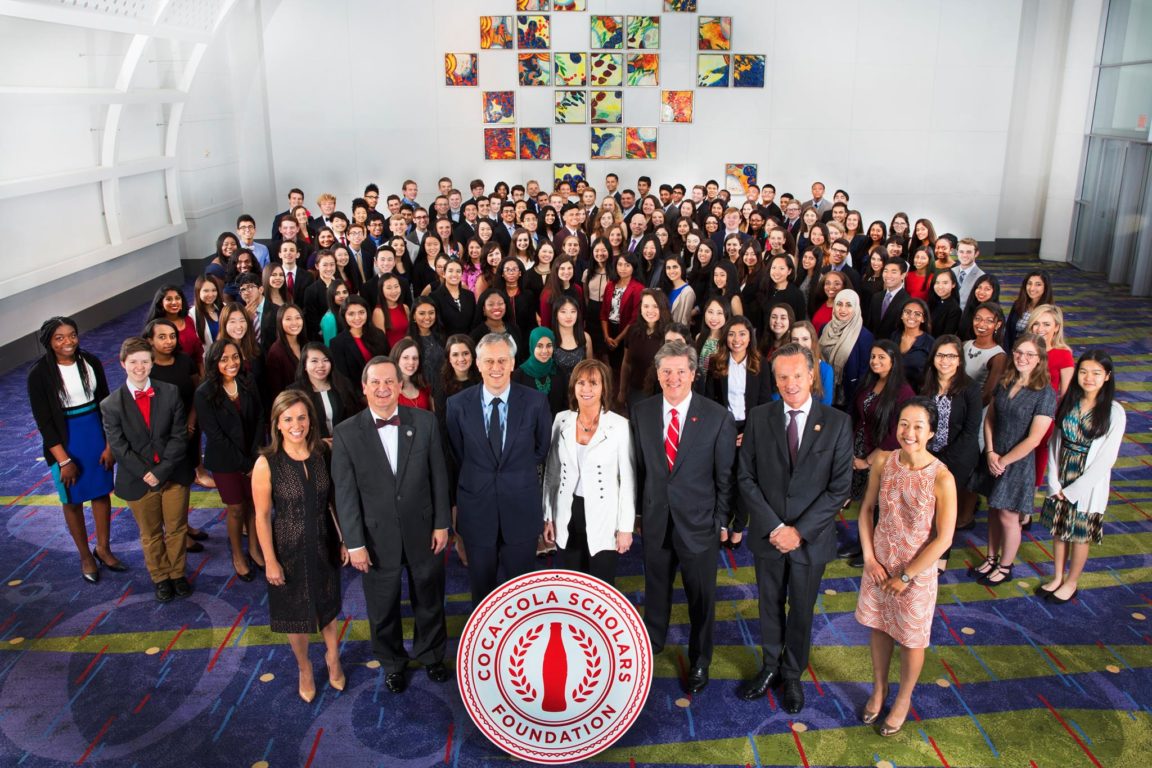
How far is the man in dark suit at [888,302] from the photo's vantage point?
22.6 feet

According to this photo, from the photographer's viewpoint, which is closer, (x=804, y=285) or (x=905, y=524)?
(x=905, y=524)

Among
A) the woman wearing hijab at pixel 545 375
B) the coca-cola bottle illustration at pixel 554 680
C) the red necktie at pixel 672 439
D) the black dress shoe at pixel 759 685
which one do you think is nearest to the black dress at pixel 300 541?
the coca-cola bottle illustration at pixel 554 680

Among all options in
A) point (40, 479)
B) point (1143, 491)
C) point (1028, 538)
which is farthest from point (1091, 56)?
point (40, 479)

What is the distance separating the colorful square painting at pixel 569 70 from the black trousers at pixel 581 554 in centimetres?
1203

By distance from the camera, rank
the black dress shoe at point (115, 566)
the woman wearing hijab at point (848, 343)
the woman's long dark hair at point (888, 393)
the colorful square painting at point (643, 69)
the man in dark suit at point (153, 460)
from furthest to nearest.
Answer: the colorful square painting at point (643, 69), the woman wearing hijab at point (848, 343), the black dress shoe at point (115, 566), the woman's long dark hair at point (888, 393), the man in dark suit at point (153, 460)

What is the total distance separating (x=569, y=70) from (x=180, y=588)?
12019 mm

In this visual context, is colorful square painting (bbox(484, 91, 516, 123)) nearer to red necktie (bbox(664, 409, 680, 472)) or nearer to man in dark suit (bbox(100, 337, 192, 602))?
man in dark suit (bbox(100, 337, 192, 602))

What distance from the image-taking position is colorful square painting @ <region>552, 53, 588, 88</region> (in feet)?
48.6

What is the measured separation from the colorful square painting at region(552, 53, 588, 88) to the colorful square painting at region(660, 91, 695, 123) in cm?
147

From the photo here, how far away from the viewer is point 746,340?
5473mm

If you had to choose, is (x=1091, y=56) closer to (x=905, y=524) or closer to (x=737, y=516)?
(x=737, y=516)

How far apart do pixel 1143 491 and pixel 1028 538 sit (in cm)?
143

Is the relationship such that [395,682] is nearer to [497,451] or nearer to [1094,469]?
[497,451]

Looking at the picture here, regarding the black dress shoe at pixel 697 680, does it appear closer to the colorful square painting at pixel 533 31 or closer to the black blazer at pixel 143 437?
the black blazer at pixel 143 437
